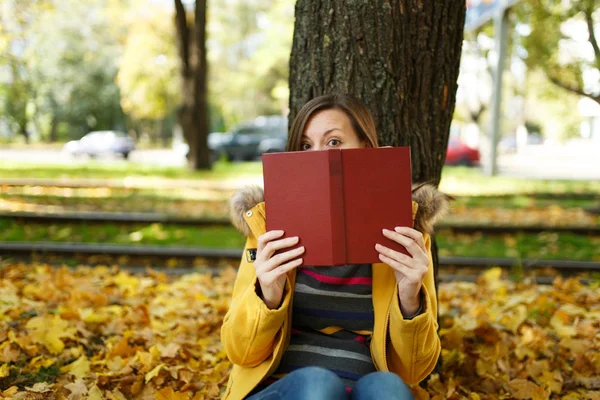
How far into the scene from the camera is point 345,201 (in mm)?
1809

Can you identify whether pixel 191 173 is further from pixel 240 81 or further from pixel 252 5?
pixel 252 5

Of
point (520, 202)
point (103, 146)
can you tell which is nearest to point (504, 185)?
point (520, 202)

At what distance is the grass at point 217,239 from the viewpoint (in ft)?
21.2

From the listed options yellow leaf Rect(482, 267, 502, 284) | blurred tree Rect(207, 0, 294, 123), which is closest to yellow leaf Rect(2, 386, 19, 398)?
yellow leaf Rect(482, 267, 502, 284)

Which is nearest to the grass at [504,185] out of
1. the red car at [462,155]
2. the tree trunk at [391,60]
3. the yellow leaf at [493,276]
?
the red car at [462,155]

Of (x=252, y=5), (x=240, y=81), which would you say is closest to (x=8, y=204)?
(x=240, y=81)

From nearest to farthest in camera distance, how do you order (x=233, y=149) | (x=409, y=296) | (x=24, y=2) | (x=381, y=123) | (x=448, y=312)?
(x=409, y=296) < (x=381, y=123) < (x=448, y=312) < (x=24, y=2) < (x=233, y=149)

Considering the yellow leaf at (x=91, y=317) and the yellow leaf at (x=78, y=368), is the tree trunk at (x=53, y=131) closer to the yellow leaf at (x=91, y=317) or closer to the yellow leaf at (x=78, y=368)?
the yellow leaf at (x=91, y=317)

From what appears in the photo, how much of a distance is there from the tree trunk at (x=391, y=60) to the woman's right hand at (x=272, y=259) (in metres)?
1.22

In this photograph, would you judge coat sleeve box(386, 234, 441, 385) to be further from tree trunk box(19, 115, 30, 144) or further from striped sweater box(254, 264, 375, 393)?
tree trunk box(19, 115, 30, 144)

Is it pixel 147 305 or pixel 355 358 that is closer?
pixel 355 358

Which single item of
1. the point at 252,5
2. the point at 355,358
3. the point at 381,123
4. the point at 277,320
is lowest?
the point at 355,358

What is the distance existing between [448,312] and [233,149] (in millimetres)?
19898

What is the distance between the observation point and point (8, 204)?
29.8 feet
